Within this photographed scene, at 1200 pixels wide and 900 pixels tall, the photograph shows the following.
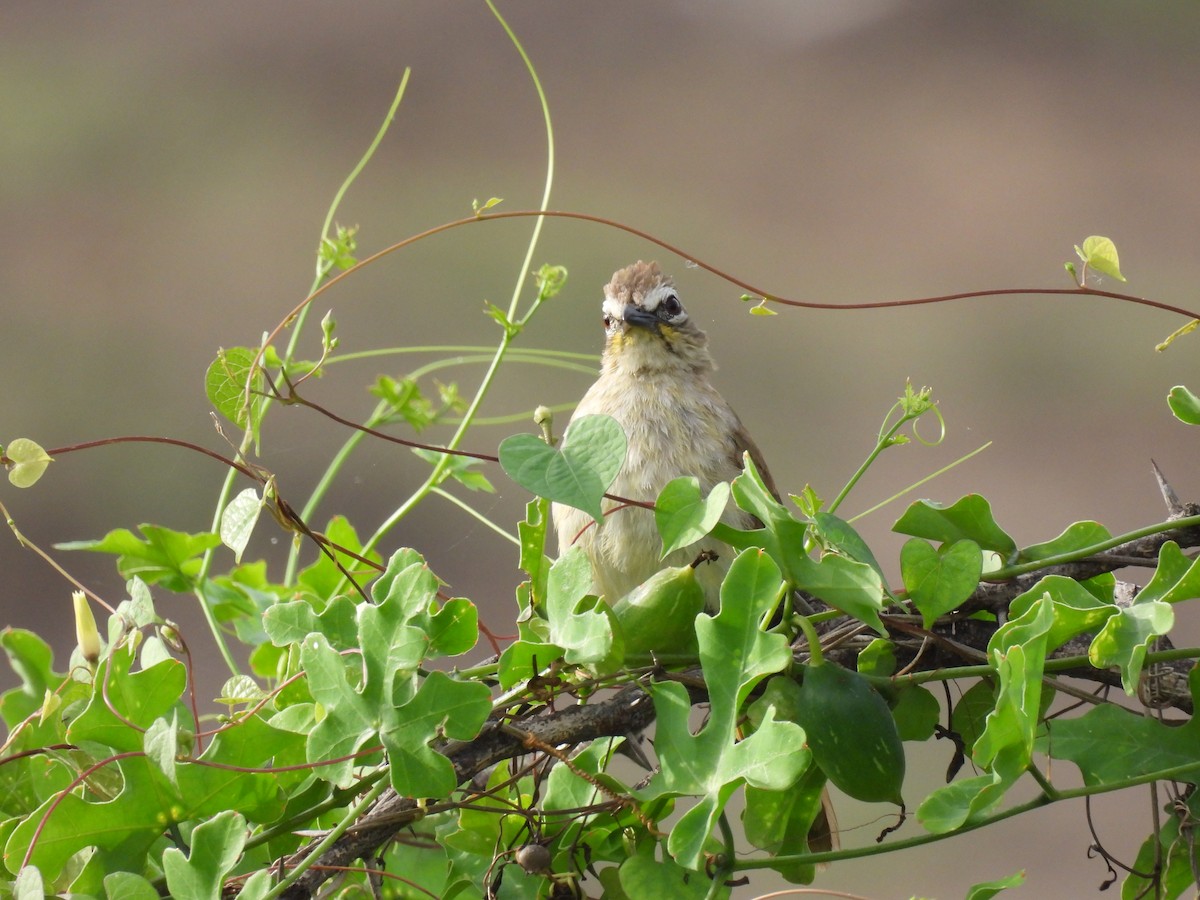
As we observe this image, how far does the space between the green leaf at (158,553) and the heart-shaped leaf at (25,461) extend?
1.20ft

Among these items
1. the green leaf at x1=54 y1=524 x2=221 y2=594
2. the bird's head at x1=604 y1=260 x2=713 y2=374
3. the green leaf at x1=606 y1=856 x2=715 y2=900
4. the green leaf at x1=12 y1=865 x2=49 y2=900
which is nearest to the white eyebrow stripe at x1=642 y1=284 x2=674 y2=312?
the bird's head at x1=604 y1=260 x2=713 y2=374

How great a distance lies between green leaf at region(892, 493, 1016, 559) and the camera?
124cm

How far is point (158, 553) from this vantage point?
1.83 metres

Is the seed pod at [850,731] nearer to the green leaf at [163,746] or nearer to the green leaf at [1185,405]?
the green leaf at [1185,405]

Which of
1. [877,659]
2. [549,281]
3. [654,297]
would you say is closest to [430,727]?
[877,659]

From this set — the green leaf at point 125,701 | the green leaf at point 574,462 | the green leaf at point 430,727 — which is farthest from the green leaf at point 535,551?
the green leaf at point 125,701

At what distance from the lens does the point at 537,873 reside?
1268mm

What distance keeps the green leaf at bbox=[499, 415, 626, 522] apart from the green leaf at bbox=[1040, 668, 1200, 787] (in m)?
0.50

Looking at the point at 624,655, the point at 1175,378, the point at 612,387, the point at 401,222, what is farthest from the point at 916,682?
the point at 401,222

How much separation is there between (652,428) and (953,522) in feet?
4.88

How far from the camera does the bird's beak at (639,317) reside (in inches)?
123

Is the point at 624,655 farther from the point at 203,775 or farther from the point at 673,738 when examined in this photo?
the point at 203,775

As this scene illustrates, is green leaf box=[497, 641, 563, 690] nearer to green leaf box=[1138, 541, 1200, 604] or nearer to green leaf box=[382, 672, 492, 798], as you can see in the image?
green leaf box=[382, 672, 492, 798]

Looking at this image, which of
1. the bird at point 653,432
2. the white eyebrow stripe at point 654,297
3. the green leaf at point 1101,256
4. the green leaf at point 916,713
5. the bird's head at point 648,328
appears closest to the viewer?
the green leaf at point 916,713
